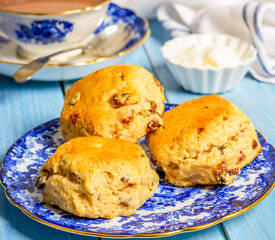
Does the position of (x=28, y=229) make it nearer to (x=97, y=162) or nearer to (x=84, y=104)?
(x=97, y=162)

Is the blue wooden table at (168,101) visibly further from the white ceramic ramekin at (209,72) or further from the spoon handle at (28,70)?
the spoon handle at (28,70)

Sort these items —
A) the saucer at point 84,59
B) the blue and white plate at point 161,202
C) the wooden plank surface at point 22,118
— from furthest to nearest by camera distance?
the saucer at point 84,59
the wooden plank surface at point 22,118
the blue and white plate at point 161,202

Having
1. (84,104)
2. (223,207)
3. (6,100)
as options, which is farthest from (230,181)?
(6,100)

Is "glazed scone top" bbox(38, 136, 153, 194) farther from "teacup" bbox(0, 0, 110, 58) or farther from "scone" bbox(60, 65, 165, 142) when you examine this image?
"teacup" bbox(0, 0, 110, 58)

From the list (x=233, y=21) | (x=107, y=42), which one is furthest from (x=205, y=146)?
(x=233, y=21)

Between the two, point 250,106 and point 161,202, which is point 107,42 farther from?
point 161,202

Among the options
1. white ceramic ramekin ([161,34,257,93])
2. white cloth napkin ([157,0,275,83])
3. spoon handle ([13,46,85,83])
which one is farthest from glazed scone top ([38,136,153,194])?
white cloth napkin ([157,0,275,83])

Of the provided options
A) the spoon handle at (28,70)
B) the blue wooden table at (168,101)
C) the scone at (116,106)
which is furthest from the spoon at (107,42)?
the scone at (116,106)
